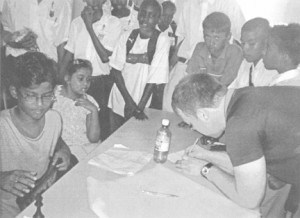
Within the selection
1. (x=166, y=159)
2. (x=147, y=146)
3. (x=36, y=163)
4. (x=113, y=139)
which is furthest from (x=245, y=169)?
(x=36, y=163)

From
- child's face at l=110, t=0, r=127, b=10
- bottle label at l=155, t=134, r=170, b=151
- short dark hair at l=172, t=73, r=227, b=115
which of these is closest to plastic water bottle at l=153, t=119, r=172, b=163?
bottle label at l=155, t=134, r=170, b=151

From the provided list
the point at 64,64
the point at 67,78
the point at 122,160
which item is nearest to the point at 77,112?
the point at 67,78

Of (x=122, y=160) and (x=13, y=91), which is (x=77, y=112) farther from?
(x=122, y=160)

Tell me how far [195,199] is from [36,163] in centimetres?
71

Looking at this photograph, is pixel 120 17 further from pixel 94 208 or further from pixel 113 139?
pixel 94 208

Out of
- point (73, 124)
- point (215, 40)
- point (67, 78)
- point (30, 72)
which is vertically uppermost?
point (215, 40)

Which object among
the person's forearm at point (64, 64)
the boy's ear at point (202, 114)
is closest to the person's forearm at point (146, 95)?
the person's forearm at point (64, 64)

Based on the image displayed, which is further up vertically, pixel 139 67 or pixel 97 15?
pixel 97 15

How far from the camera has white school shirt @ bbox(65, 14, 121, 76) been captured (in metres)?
2.00

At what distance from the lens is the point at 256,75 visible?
71.3 inches

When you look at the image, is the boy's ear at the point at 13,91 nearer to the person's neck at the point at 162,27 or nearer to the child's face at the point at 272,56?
the person's neck at the point at 162,27

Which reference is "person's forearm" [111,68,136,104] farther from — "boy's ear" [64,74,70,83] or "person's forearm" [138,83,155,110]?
"boy's ear" [64,74,70,83]

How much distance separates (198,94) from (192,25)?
97 cm

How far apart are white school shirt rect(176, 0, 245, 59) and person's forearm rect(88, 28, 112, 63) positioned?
42cm
